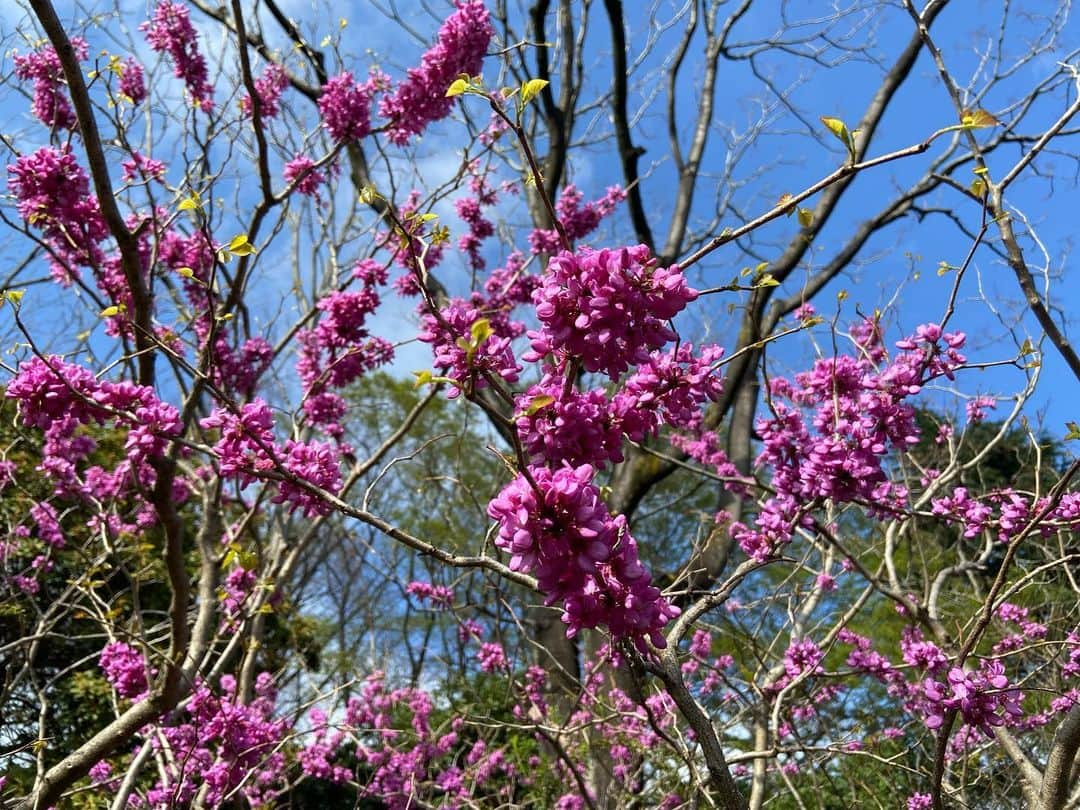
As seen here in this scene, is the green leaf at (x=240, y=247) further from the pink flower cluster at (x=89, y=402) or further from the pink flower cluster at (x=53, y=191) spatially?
the pink flower cluster at (x=53, y=191)

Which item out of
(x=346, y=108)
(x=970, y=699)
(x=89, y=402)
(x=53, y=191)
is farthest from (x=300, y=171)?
(x=970, y=699)

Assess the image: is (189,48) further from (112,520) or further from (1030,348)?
(1030,348)

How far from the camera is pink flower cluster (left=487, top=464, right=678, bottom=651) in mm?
1251

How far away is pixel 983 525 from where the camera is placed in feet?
8.89

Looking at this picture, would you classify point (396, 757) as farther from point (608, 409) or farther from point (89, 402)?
point (608, 409)

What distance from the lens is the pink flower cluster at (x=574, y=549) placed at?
125 cm

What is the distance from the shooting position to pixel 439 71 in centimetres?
434

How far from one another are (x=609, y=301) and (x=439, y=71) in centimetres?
354

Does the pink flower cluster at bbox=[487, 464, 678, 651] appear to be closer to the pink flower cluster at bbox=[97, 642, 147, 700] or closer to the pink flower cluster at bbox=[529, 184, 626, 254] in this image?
the pink flower cluster at bbox=[97, 642, 147, 700]

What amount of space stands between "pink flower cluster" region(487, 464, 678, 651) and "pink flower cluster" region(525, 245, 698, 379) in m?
0.26

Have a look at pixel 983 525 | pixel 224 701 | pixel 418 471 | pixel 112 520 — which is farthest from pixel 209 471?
pixel 418 471

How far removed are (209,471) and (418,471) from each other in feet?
38.1

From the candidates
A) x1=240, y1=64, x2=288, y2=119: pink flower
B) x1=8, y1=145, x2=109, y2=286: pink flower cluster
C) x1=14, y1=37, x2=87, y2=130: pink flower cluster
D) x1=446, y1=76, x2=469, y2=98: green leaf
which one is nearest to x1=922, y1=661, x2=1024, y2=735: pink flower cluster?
x1=446, y1=76, x2=469, y2=98: green leaf

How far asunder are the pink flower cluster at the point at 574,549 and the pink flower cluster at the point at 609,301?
26 cm
